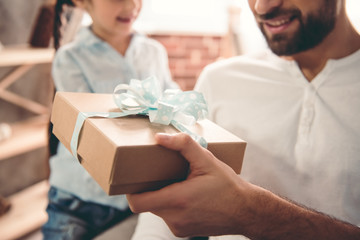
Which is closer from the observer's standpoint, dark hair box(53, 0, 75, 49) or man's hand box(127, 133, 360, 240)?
man's hand box(127, 133, 360, 240)

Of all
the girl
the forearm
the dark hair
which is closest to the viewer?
the forearm

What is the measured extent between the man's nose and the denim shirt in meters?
0.59

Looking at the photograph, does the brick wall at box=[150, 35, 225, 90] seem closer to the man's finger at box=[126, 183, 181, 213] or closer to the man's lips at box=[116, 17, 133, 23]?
the man's lips at box=[116, 17, 133, 23]

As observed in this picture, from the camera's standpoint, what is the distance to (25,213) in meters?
1.73

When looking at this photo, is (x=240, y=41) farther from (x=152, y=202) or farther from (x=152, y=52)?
(x=152, y=202)

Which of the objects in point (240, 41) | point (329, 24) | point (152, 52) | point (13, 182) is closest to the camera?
point (329, 24)

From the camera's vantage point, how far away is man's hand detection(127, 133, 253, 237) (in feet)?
1.69

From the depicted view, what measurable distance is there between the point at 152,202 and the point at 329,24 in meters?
0.77

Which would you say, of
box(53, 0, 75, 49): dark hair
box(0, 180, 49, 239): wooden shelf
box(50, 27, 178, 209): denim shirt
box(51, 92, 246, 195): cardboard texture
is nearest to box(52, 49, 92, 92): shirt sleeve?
box(50, 27, 178, 209): denim shirt

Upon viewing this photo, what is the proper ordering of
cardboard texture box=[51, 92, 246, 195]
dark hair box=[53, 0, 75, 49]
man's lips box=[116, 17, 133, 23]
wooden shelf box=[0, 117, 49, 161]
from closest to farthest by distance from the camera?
cardboard texture box=[51, 92, 246, 195] → man's lips box=[116, 17, 133, 23] → dark hair box=[53, 0, 75, 49] → wooden shelf box=[0, 117, 49, 161]

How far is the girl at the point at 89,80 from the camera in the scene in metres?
1.10

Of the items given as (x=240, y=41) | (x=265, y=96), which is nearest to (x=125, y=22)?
(x=265, y=96)

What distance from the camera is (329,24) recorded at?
2.97ft

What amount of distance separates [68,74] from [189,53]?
192 centimetres
